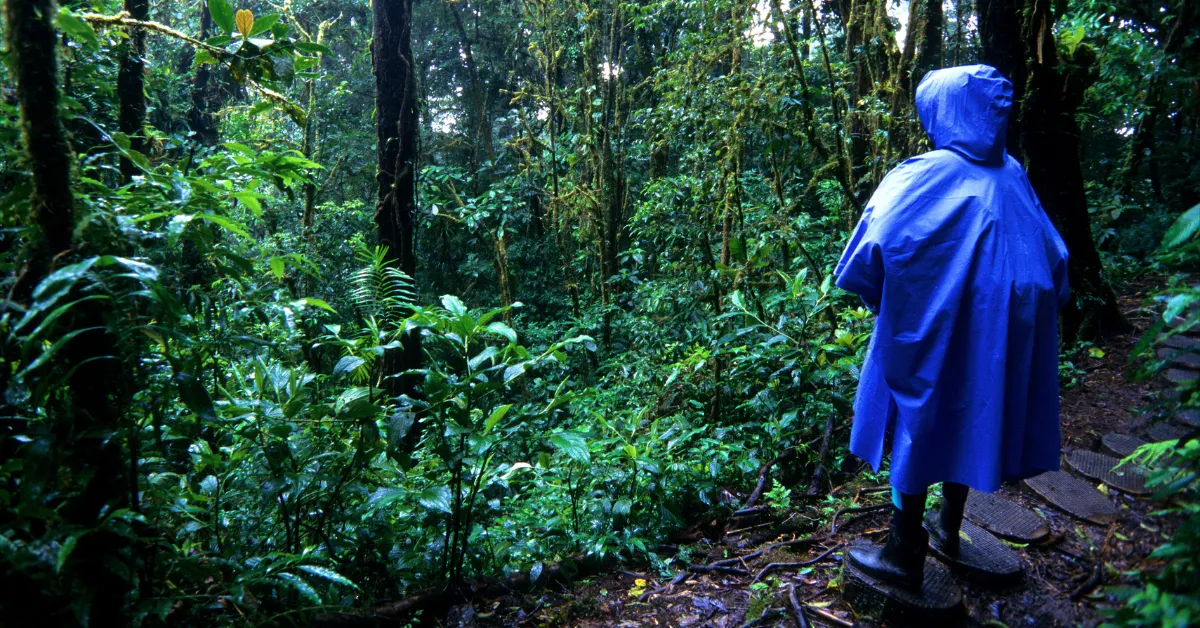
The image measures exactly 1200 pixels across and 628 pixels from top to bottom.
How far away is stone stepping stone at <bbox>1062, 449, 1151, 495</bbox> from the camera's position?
3.27m

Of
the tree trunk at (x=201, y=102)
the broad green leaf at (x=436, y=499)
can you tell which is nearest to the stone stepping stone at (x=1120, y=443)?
the broad green leaf at (x=436, y=499)

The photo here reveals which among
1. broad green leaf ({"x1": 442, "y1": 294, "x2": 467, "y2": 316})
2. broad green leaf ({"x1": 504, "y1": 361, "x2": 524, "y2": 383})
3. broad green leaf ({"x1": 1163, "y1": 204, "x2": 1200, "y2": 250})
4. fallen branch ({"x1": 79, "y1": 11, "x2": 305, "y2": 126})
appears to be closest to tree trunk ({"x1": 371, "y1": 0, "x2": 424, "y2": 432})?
fallen branch ({"x1": 79, "y1": 11, "x2": 305, "y2": 126})

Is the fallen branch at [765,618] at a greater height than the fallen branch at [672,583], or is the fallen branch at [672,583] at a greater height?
the fallen branch at [765,618]

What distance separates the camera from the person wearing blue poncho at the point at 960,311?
2.24 m

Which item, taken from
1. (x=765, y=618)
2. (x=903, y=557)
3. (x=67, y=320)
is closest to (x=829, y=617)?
(x=765, y=618)

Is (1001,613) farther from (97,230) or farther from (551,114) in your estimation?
(551,114)

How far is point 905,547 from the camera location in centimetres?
246

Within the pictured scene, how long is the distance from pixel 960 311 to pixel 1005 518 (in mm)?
1497

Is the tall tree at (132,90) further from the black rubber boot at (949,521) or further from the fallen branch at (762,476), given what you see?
the black rubber boot at (949,521)

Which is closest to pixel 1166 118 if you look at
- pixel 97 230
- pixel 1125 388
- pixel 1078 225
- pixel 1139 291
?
pixel 1139 291

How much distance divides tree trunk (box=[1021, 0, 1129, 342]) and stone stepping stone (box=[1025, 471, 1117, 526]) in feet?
6.25

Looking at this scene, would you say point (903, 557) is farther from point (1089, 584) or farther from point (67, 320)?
point (67, 320)

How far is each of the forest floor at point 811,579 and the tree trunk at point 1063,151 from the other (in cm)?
137

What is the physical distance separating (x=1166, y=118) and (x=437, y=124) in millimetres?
13115
